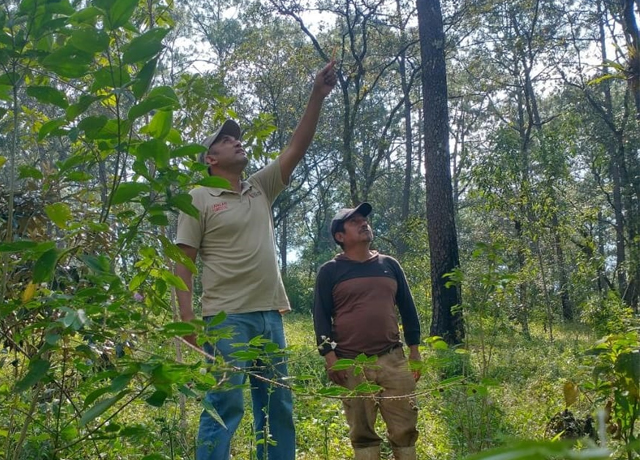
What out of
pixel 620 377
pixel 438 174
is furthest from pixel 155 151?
pixel 438 174

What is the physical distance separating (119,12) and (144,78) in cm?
11

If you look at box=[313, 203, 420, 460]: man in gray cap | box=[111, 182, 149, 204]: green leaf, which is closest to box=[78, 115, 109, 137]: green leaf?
box=[111, 182, 149, 204]: green leaf

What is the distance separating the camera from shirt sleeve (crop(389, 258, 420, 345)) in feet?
11.6

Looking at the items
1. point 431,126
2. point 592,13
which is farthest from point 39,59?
point 592,13

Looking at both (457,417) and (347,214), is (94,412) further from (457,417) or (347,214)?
(457,417)

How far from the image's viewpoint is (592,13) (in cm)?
1728

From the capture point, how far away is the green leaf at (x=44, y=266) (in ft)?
3.57

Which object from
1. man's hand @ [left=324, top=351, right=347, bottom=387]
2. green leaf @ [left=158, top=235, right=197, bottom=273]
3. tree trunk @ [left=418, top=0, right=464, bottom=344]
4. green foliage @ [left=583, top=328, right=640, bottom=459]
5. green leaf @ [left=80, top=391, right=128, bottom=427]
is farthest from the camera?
tree trunk @ [left=418, top=0, right=464, bottom=344]

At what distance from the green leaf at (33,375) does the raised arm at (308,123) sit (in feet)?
5.75

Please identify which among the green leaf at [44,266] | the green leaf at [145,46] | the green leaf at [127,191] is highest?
the green leaf at [145,46]

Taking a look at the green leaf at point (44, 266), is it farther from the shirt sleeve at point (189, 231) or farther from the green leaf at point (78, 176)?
the shirt sleeve at point (189, 231)

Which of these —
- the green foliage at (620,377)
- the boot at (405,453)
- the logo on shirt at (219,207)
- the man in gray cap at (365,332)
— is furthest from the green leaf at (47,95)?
the boot at (405,453)

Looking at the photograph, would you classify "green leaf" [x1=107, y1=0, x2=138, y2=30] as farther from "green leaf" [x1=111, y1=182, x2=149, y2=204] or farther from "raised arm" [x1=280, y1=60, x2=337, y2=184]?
"raised arm" [x1=280, y1=60, x2=337, y2=184]

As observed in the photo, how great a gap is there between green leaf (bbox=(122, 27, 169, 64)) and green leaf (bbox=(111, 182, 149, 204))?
0.74 ft
